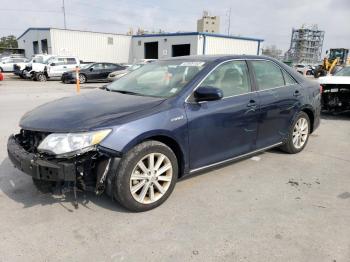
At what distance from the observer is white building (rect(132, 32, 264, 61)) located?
3247 cm

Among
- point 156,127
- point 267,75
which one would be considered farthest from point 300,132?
point 156,127

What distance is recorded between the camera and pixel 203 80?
3.90 m

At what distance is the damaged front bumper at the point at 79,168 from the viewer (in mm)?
3008

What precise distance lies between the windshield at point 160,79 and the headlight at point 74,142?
102 cm

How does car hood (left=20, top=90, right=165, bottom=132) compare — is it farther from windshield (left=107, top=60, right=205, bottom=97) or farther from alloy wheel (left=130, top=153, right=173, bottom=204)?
alloy wheel (left=130, top=153, right=173, bottom=204)

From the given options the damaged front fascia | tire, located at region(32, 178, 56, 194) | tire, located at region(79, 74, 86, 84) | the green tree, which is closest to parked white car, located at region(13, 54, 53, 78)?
tire, located at region(79, 74, 86, 84)

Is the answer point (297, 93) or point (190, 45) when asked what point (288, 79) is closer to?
point (297, 93)

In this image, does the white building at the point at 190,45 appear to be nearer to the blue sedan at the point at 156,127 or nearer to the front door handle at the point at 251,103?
the blue sedan at the point at 156,127

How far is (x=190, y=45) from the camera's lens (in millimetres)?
32844

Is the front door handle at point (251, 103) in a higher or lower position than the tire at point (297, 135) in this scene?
higher

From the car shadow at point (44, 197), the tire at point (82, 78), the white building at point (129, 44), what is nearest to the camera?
the car shadow at point (44, 197)

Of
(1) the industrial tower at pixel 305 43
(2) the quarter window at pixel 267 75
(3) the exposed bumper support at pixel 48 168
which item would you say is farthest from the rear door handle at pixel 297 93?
(1) the industrial tower at pixel 305 43

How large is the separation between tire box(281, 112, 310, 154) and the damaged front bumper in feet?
10.4

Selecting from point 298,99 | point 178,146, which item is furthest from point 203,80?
point 298,99
